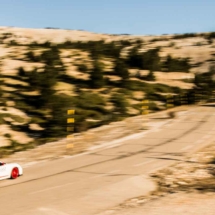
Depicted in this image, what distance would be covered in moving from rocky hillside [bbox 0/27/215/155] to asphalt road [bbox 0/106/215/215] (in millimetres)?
5626

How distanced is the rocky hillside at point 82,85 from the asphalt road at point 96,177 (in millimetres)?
5626

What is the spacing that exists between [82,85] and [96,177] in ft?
96.4

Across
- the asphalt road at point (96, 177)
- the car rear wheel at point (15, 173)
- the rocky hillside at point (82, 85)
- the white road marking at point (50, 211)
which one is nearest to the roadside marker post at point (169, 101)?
the rocky hillside at point (82, 85)

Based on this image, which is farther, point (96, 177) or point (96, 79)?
point (96, 79)

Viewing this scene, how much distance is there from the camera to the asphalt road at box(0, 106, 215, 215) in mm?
11648

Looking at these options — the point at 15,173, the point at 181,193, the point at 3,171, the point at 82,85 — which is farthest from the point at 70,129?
the point at 82,85

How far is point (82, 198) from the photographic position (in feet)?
40.5

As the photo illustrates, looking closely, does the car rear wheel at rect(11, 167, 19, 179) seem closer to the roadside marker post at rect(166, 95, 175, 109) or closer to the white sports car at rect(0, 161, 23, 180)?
the white sports car at rect(0, 161, 23, 180)

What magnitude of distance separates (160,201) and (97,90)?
31.8m

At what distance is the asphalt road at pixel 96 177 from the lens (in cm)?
1165

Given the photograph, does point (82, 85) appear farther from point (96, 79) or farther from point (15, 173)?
point (15, 173)

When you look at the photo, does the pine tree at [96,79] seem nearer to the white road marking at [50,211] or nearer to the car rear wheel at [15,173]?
the car rear wheel at [15,173]

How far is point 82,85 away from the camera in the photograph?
44.2 metres

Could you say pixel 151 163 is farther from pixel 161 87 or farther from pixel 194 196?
pixel 161 87
